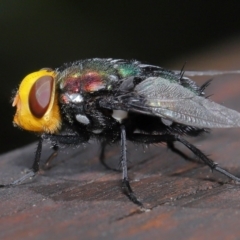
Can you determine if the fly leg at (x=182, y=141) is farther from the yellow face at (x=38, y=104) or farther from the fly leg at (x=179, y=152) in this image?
the yellow face at (x=38, y=104)

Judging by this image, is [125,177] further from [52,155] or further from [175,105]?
[52,155]

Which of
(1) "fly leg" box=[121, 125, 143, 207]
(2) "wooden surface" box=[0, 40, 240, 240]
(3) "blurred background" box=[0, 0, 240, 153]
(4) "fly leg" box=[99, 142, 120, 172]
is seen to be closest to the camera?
(2) "wooden surface" box=[0, 40, 240, 240]

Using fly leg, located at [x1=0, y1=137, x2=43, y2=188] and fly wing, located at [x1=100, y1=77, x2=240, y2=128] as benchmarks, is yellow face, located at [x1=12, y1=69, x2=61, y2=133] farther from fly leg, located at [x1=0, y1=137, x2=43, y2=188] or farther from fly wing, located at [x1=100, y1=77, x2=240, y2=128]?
fly wing, located at [x1=100, y1=77, x2=240, y2=128]

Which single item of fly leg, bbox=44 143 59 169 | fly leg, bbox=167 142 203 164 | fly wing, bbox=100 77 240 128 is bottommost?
fly leg, bbox=44 143 59 169

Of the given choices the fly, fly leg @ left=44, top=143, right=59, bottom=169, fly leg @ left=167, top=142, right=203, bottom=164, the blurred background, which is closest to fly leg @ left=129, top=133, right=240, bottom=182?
the fly

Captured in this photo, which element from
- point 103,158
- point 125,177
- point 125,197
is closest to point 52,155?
point 103,158

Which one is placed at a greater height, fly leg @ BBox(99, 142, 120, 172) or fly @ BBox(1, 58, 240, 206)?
fly @ BBox(1, 58, 240, 206)

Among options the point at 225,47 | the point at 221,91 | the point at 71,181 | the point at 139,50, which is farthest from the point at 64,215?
the point at 139,50
